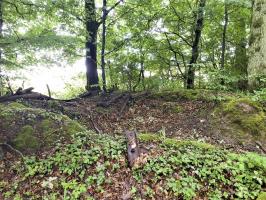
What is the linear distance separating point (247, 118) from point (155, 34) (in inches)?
253

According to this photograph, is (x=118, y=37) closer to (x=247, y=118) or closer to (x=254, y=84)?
(x=254, y=84)

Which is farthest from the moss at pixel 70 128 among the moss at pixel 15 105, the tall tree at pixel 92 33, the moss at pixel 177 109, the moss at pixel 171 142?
the tall tree at pixel 92 33

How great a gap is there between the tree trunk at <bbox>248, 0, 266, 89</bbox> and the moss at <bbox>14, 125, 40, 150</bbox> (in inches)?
263

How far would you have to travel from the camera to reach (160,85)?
404 inches

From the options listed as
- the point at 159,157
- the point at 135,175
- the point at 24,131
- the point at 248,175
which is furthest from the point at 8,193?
the point at 248,175

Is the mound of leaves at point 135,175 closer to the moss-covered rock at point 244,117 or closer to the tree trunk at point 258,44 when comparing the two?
the moss-covered rock at point 244,117

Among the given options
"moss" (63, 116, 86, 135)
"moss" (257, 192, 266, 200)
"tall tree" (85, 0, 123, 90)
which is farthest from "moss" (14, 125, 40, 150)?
"tall tree" (85, 0, 123, 90)

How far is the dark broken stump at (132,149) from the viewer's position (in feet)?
15.8

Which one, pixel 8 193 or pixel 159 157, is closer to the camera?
pixel 8 193

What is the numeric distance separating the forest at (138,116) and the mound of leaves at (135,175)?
2cm

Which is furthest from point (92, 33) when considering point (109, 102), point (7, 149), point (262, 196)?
point (262, 196)

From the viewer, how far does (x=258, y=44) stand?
859 centimetres

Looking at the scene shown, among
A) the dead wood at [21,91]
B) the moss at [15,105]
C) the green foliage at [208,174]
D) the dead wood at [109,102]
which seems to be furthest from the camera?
the dead wood at [109,102]

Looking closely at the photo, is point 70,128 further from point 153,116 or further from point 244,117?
point 244,117
